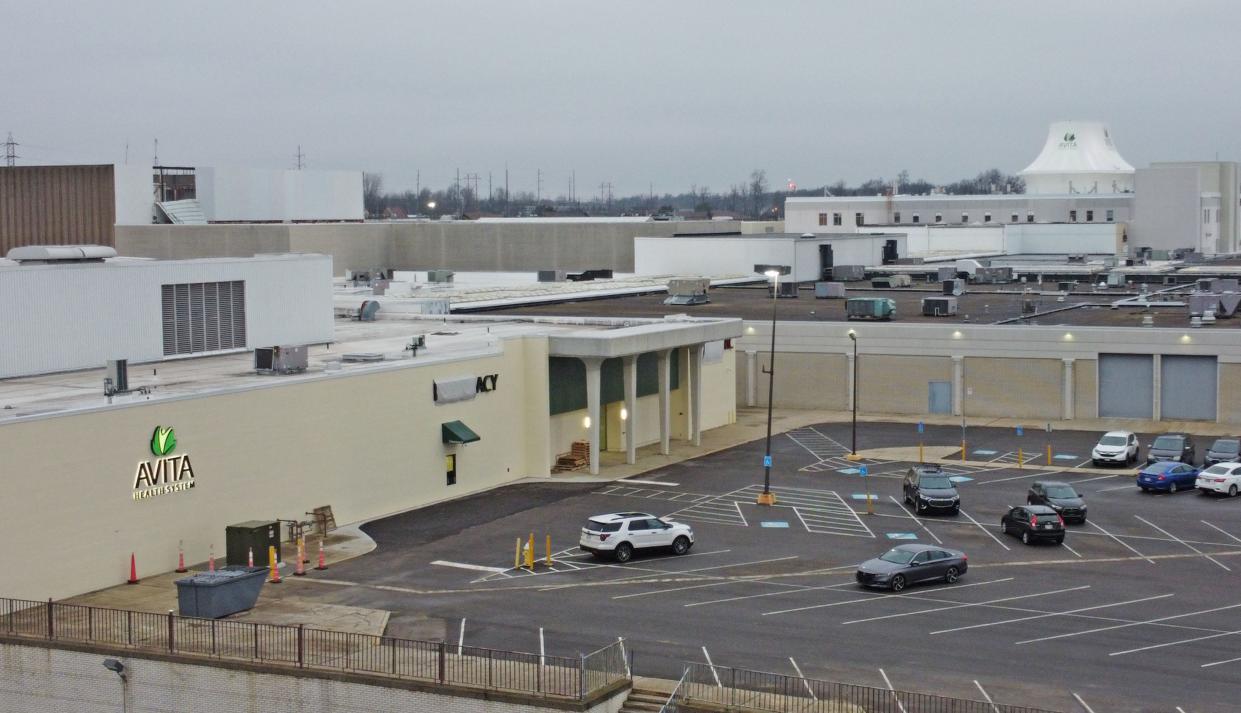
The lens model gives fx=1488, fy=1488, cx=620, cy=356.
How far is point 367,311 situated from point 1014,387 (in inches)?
1182

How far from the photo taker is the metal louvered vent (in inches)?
1918

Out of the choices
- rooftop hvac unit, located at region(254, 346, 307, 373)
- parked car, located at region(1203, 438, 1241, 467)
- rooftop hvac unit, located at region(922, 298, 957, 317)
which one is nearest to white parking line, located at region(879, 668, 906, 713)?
rooftop hvac unit, located at region(254, 346, 307, 373)

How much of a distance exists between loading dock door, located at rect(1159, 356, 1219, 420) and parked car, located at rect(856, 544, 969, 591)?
3360 centimetres

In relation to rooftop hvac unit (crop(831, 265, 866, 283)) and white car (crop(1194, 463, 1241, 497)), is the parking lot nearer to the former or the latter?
white car (crop(1194, 463, 1241, 497))

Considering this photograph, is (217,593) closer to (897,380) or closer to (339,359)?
(339,359)

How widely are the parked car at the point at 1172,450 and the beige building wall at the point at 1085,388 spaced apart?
489 inches

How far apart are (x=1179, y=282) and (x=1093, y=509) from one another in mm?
62664

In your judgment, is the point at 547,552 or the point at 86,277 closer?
the point at 547,552

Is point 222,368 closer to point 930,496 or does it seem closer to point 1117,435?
point 930,496

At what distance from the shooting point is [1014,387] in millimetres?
69188

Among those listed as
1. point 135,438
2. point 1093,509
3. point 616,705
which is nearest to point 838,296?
point 1093,509

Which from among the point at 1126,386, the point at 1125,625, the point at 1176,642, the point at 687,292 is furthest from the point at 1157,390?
the point at 1176,642

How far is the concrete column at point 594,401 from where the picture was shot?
52.5m

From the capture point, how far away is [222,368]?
154 ft
